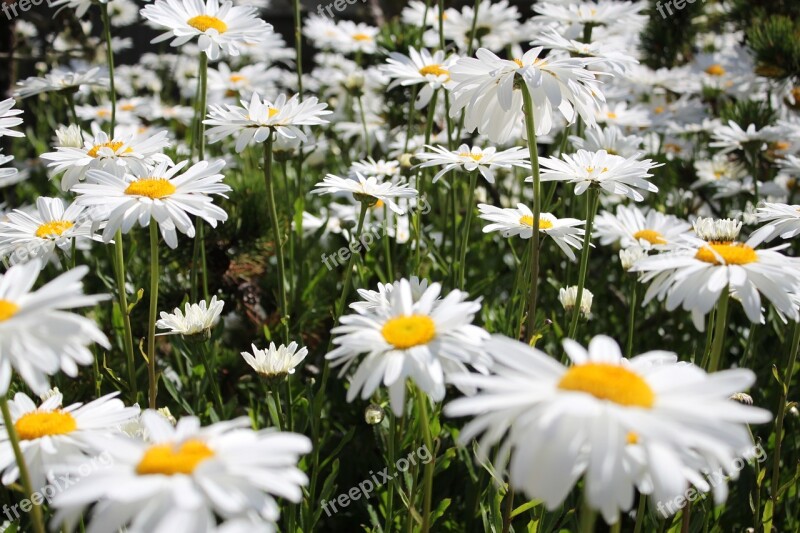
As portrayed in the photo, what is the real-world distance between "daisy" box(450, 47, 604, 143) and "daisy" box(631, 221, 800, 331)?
0.31 metres

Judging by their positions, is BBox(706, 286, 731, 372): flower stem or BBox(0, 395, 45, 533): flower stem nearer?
BBox(0, 395, 45, 533): flower stem

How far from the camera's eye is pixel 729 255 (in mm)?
1081

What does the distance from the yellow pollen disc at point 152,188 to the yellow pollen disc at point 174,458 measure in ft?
1.93

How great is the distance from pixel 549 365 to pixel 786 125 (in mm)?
1727

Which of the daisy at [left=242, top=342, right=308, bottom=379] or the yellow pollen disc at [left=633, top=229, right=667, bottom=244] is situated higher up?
the yellow pollen disc at [left=633, top=229, right=667, bottom=244]

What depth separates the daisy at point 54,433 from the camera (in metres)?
0.94

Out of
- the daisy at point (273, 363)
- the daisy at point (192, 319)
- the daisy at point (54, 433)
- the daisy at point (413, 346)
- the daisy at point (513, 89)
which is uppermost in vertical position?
the daisy at point (513, 89)

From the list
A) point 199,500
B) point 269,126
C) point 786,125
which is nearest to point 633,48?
point 786,125

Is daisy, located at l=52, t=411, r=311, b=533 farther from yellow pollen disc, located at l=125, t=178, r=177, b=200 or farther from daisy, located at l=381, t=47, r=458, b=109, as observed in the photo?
daisy, located at l=381, t=47, r=458, b=109

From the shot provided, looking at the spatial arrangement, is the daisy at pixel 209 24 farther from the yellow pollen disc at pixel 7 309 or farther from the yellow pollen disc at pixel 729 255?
the yellow pollen disc at pixel 729 255

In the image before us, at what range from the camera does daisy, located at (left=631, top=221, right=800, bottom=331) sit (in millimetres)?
1018

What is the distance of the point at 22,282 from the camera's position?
853 millimetres

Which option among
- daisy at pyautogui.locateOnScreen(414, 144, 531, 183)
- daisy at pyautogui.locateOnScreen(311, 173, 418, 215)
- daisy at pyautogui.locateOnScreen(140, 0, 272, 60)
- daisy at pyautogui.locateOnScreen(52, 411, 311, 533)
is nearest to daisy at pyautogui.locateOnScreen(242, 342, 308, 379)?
daisy at pyautogui.locateOnScreen(311, 173, 418, 215)

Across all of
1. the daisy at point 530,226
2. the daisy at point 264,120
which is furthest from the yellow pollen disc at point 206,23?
the daisy at point 530,226
